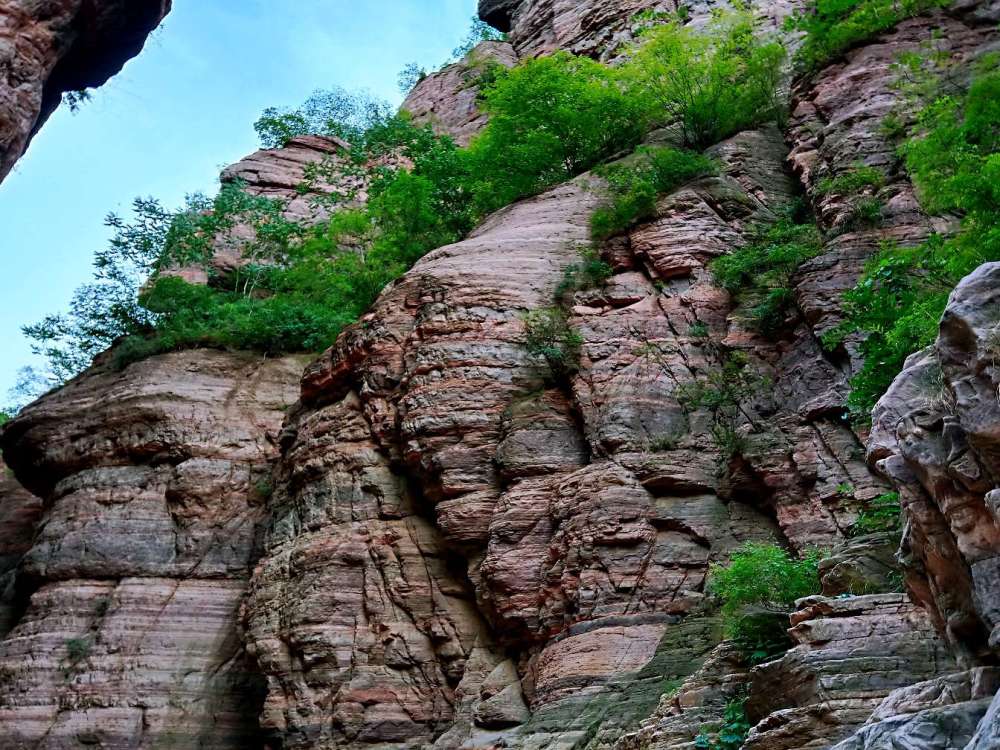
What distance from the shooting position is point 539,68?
92.3 ft

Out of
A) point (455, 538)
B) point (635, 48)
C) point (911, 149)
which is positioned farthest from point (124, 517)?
point (635, 48)

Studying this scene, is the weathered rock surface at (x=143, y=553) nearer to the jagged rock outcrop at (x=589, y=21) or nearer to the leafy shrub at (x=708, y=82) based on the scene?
the leafy shrub at (x=708, y=82)

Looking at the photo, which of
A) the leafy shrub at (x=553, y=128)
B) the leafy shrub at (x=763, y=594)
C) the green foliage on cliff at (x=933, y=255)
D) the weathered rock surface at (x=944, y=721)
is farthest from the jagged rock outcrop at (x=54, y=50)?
the weathered rock surface at (x=944, y=721)

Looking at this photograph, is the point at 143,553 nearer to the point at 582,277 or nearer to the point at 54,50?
the point at 54,50

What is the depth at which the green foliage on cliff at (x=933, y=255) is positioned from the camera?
13.4m

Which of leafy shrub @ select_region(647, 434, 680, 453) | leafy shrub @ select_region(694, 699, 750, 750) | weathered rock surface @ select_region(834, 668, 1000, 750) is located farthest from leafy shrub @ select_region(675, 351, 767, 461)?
weathered rock surface @ select_region(834, 668, 1000, 750)

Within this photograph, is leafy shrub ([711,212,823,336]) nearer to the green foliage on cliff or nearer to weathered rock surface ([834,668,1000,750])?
the green foliage on cliff

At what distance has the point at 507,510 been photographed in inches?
702

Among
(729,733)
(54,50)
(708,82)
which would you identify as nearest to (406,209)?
(708,82)

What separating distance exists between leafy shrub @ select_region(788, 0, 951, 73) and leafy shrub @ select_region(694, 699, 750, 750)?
17.9 m

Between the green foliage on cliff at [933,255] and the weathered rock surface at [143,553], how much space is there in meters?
13.5

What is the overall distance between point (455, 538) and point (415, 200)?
53.0 ft

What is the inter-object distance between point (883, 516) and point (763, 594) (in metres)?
2.00

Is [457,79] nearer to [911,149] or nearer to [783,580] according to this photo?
[911,149]
